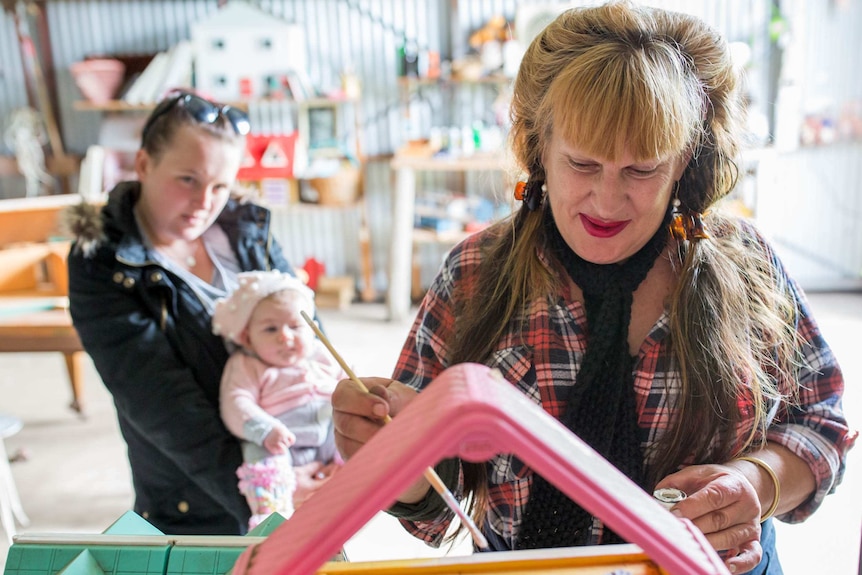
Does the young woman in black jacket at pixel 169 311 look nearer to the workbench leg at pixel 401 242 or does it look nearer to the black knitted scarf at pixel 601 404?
the black knitted scarf at pixel 601 404

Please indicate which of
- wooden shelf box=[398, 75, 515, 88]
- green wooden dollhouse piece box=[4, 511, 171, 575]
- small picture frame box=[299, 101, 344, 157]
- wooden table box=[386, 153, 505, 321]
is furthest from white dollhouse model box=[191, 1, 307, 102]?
green wooden dollhouse piece box=[4, 511, 171, 575]

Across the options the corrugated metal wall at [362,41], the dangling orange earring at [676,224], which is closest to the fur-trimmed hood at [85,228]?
the dangling orange earring at [676,224]

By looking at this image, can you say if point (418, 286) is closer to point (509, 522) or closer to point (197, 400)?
point (197, 400)

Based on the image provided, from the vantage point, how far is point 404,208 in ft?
14.7

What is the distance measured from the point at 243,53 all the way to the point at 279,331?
135 inches

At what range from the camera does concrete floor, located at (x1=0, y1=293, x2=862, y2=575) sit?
97.6 inches

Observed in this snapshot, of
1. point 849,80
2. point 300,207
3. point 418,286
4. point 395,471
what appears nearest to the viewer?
point 395,471

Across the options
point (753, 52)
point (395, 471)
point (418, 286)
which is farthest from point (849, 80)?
point (395, 471)

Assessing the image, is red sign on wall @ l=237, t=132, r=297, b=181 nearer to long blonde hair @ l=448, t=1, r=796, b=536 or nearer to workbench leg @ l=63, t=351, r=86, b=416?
workbench leg @ l=63, t=351, r=86, b=416

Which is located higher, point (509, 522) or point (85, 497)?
point (509, 522)

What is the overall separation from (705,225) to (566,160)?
24cm

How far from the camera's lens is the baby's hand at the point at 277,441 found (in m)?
1.59

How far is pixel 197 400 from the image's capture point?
1594 mm

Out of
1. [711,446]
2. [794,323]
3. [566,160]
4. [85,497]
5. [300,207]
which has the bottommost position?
[85,497]
